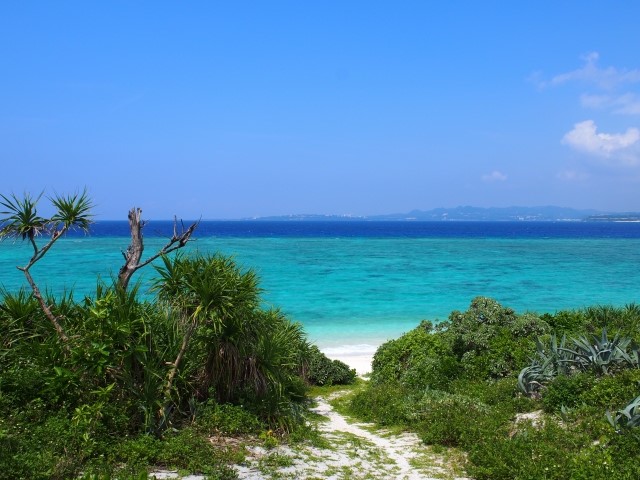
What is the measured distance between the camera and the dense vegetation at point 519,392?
7.22m

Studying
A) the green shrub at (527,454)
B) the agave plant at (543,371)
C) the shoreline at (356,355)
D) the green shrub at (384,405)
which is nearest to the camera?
the green shrub at (527,454)

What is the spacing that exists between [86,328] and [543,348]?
879 centimetres

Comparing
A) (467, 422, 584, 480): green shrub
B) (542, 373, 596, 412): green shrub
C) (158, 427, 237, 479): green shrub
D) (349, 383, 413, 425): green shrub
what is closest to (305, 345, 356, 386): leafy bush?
(349, 383, 413, 425): green shrub

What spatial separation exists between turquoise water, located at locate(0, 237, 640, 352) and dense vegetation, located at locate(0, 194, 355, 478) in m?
10.5

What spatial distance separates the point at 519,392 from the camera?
1034 cm

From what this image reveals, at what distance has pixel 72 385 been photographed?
7.72m

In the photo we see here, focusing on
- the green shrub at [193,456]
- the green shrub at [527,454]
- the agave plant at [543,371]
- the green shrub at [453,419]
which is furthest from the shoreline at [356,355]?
the green shrub at [193,456]

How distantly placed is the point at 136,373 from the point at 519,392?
7.10m

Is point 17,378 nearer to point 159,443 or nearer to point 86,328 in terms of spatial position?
point 86,328

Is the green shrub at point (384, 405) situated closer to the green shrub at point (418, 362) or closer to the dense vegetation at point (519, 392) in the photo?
the dense vegetation at point (519, 392)

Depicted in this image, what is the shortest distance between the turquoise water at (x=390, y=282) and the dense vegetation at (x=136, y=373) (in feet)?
34.5

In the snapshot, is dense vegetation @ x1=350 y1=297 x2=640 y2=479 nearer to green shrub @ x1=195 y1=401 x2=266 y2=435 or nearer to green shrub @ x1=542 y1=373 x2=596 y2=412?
green shrub @ x1=542 y1=373 x2=596 y2=412

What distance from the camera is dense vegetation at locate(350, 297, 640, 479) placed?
7.22 m

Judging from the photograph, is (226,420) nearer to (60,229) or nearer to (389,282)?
(60,229)
